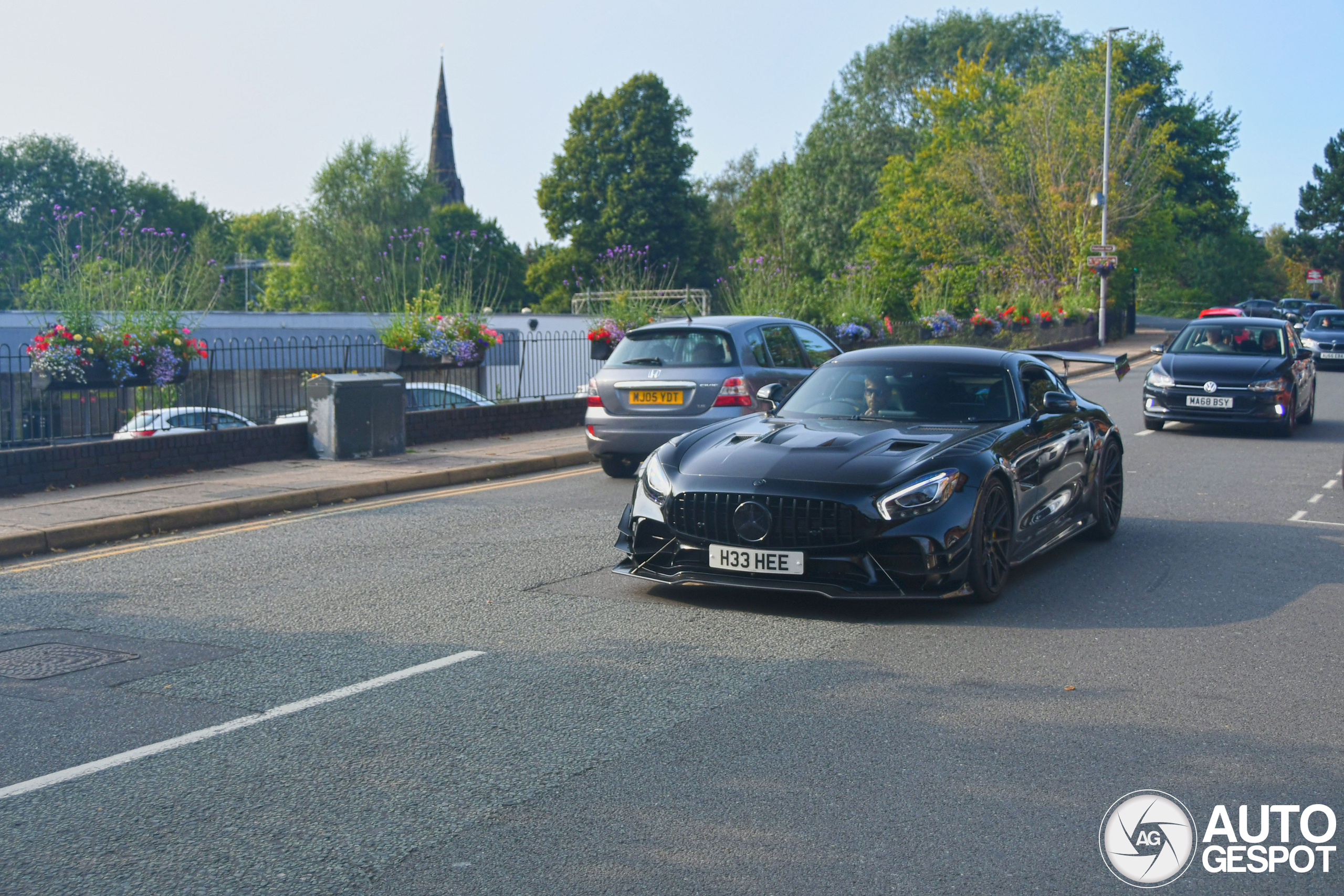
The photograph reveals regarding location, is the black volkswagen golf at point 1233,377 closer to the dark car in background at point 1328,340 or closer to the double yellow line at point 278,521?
the double yellow line at point 278,521

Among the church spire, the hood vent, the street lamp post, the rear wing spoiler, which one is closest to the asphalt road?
the hood vent

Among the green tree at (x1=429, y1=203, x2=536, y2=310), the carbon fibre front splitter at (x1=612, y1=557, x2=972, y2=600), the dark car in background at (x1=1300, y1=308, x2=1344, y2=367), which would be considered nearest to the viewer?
the carbon fibre front splitter at (x1=612, y1=557, x2=972, y2=600)

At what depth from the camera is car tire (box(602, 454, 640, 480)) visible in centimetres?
1306

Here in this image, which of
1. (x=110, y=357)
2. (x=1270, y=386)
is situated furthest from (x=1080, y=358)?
(x=110, y=357)

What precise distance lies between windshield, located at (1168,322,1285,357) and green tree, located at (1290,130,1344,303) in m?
87.1

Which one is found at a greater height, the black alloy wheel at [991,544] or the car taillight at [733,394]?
the car taillight at [733,394]

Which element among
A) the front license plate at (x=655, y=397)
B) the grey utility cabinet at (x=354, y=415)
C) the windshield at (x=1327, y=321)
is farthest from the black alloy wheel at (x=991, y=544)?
the windshield at (x=1327, y=321)

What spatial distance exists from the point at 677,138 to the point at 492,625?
69.2m

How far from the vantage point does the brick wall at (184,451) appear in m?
11.6

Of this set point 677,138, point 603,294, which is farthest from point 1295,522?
point 677,138

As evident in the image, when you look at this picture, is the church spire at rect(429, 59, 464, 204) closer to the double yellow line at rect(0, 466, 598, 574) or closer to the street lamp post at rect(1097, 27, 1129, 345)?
the street lamp post at rect(1097, 27, 1129, 345)

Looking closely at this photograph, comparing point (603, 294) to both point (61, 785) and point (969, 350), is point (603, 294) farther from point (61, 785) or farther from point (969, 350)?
point (61, 785)

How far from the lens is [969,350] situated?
28.0 ft

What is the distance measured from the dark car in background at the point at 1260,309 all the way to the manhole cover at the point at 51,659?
2245 inches
